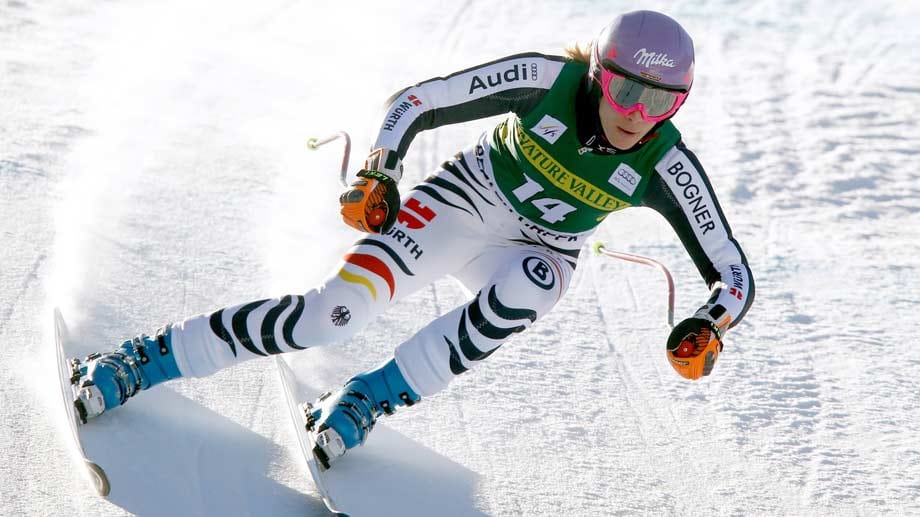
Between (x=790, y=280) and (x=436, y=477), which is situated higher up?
(x=436, y=477)

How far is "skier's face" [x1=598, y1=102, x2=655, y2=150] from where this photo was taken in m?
3.50

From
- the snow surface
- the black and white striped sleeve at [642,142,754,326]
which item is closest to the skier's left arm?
the black and white striped sleeve at [642,142,754,326]

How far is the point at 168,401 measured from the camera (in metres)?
3.74

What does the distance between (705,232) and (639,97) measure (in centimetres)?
52

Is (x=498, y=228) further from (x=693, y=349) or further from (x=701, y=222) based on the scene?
(x=693, y=349)

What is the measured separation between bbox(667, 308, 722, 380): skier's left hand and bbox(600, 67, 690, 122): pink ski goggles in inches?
27.7

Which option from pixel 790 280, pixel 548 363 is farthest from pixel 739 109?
pixel 548 363

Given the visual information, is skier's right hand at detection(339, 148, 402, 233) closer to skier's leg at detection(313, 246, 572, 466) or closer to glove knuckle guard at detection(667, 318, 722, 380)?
skier's leg at detection(313, 246, 572, 466)

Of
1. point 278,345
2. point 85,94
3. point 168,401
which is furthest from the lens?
point 85,94

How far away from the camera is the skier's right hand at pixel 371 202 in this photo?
3.22 metres

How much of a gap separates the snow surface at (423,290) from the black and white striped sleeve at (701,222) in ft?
2.72

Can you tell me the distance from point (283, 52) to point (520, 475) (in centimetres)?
605

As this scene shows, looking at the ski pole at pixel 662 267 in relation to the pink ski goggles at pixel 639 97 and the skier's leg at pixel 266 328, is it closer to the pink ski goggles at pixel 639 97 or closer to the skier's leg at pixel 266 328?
the pink ski goggles at pixel 639 97

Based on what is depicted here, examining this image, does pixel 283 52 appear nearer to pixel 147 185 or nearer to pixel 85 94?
pixel 85 94
